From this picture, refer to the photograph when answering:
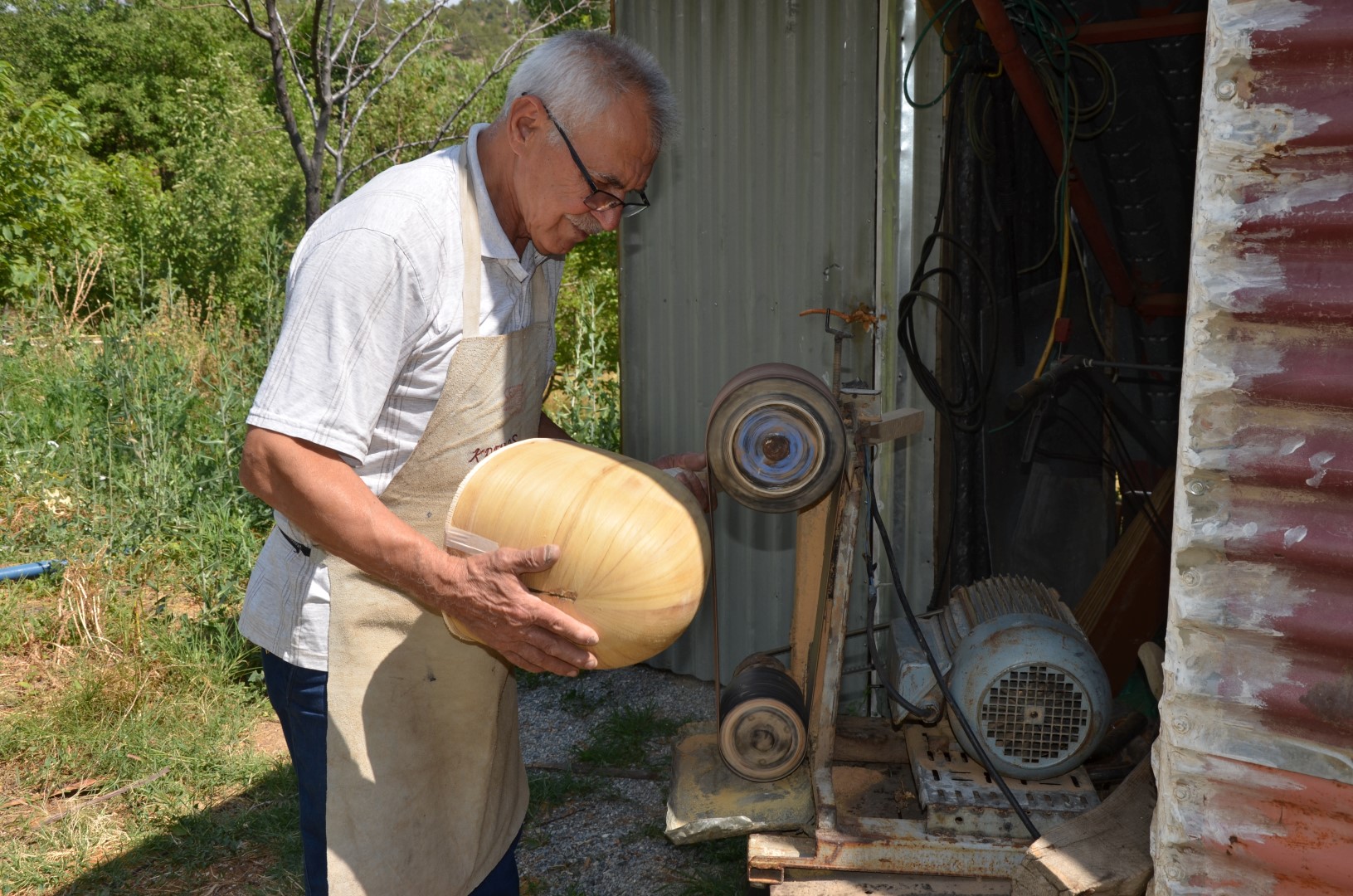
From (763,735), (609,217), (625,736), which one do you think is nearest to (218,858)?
(625,736)

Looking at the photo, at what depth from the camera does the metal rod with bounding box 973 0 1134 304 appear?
3627 mm

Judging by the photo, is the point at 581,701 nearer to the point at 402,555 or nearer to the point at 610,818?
the point at 610,818

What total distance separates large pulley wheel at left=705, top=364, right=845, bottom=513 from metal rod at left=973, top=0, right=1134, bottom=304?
5.68 ft

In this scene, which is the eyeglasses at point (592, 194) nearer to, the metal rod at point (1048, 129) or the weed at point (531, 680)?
the metal rod at point (1048, 129)

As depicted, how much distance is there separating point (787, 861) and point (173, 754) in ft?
9.05

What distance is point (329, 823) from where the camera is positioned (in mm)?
2281

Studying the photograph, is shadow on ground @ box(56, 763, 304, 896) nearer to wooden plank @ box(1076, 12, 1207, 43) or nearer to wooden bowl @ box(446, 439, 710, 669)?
wooden bowl @ box(446, 439, 710, 669)

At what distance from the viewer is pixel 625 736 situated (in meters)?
4.49

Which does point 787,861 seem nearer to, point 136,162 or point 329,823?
point 329,823

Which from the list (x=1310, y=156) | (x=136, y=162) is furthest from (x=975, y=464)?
(x=136, y=162)

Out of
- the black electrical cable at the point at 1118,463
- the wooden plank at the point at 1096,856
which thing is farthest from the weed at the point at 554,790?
the black electrical cable at the point at 1118,463

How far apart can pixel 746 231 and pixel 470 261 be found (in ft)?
8.00

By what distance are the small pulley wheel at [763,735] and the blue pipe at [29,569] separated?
4005 millimetres

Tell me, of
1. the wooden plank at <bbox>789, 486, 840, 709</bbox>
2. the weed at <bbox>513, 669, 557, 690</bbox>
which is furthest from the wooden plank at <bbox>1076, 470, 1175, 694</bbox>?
the weed at <bbox>513, 669, 557, 690</bbox>
